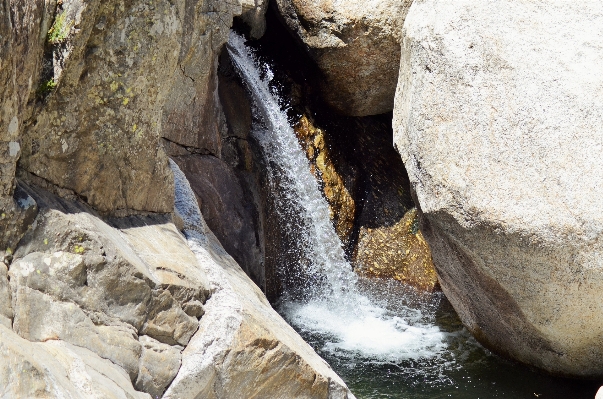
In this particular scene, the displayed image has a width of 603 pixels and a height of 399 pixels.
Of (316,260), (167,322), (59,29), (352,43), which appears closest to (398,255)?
(316,260)

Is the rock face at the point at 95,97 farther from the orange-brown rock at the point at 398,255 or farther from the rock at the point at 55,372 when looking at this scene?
the orange-brown rock at the point at 398,255

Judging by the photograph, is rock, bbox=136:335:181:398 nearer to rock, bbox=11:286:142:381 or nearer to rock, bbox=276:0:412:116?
rock, bbox=11:286:142:381

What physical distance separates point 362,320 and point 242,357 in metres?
2.91

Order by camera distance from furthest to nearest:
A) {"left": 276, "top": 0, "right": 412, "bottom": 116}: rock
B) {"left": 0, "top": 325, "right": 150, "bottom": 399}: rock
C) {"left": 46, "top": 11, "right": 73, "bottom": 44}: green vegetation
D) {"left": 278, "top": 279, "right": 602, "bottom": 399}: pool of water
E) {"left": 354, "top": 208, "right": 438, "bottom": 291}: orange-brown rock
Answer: {"left": 354, "top": 208, "right": 438, "bottom": 291}: orange-brown rock → {"left": 276, "top": 0, "right": 412, "bottom": 116}: rock → {"left": 278, "top": 279, "right": 602, "bottom": 399}: pool of water → {"left": 46, "top": 11, "right": 73, "bottom": 44}: green vegetation → {"left": 0, "top": 325, "right": 150, "bottom": 399}: rock

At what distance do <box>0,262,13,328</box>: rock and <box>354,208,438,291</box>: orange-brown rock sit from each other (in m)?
4.83

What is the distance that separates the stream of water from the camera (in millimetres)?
4930

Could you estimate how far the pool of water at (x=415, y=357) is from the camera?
4.85 meters

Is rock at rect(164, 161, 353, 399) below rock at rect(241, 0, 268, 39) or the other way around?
below

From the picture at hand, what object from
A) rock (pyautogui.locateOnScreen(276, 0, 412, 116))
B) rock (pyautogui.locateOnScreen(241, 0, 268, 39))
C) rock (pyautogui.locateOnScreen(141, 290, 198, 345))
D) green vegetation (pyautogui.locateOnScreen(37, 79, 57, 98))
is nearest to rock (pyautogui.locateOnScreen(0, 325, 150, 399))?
rock (pyautogui.locateOnScreen(141, 290, 198, 345))

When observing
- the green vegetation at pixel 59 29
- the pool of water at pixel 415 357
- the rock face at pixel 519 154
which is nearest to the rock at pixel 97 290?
the green vegetation at pixel 59 29

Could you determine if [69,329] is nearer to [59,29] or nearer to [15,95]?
[15,95]

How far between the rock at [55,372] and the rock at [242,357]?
354 mm

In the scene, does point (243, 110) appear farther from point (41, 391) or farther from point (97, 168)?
point (41, 391)

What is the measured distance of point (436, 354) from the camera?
18.0 ft
